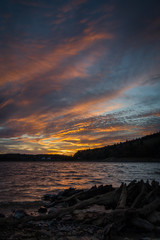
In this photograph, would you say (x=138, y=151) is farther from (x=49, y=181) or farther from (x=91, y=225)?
(x=91, y=225)

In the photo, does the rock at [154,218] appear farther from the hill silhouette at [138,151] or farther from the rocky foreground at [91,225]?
the hill silhouette at [138,151]

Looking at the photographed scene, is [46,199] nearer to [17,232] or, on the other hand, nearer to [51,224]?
[51,224]

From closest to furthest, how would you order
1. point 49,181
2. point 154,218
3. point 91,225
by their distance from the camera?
point 154,218
point 91,225
point 49,181

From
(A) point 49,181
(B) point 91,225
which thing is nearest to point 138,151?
(A) point 49,181

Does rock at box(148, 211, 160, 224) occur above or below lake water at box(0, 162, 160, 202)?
above

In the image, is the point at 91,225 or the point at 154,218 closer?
the point at 154,218

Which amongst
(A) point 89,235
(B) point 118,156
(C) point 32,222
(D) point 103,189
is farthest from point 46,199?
(B) point 118,156

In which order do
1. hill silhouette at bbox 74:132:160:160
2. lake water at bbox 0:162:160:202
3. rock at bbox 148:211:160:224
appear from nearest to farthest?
rock at bbox 148:211:160:224, lake water at bbox 0:162:160:202, hill silhouette at bbox 74:132:160:160

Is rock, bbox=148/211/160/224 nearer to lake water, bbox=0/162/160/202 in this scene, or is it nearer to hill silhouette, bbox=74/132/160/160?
lake water, bbox=0/162/160/202

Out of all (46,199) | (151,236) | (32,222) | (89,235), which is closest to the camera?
(151,236)

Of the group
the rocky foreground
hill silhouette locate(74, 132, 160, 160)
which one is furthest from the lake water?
hill silhouette locate(74, 132, 160, 160)

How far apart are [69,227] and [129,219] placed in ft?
6.74

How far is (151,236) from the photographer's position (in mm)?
4539

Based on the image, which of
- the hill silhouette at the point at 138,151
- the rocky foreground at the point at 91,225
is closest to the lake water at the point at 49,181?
the rocky foreground at the point at 91,225
